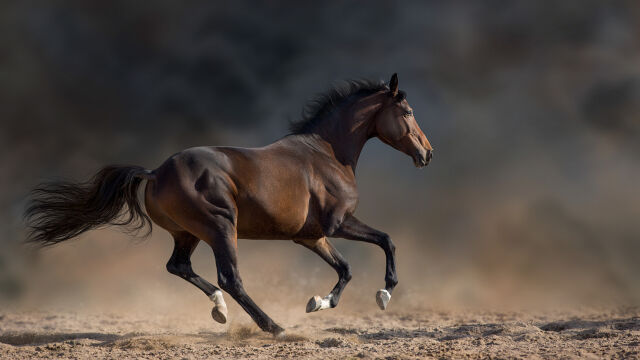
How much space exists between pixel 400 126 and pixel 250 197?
6.74ft

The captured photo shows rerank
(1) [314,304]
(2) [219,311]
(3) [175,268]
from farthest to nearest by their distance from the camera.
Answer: (3) [175,268]
(1) [314,304]
(2) [219,311]

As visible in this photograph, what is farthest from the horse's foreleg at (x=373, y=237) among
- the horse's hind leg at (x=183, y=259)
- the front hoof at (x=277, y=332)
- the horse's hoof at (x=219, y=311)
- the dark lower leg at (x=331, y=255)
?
the horse's hind leg at (x=183, y=259)

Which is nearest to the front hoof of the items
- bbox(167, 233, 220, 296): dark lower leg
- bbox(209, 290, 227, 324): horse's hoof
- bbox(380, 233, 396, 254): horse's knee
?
bbox(209, 290, 227, 324): horse's hoof

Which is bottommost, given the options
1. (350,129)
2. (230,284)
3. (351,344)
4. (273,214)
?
(351,344)

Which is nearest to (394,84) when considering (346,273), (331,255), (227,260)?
(331,255)

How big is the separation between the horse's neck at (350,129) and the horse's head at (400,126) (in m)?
0.13

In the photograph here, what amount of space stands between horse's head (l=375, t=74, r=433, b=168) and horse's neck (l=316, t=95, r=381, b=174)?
13 centimetres

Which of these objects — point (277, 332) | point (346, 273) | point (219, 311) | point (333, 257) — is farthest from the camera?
point (333, 257)

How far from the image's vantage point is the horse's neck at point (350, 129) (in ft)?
23.9

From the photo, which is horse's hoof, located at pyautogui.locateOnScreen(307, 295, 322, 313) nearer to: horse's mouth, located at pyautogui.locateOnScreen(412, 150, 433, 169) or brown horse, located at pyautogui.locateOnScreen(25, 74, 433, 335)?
brown horse, located at pyautogui.locateOnScreen(25, 74, 433, 335)

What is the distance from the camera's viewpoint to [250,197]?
6.32 metres

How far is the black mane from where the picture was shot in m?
7.45

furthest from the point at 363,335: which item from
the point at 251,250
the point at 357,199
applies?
the point at 251,250

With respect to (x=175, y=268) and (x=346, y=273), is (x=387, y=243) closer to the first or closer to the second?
(x=346, y=273)
